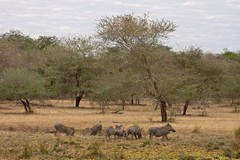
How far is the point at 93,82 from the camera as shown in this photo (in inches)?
2436

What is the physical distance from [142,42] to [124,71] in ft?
10.0

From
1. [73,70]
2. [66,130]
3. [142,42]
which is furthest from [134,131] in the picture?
[73,70]

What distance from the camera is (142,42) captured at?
41500 mm

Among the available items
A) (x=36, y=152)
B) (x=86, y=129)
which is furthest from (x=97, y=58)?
(x=36, y=152)

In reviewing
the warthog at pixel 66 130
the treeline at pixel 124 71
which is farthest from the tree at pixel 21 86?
the warthog at pixel 66 130

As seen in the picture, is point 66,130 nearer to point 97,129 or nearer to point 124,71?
point 97,129

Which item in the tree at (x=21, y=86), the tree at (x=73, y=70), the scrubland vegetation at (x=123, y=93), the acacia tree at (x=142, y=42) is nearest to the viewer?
the scrubland vegetation at (x=123, y=93)

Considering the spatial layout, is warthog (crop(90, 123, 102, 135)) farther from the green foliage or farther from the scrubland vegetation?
the green foliage

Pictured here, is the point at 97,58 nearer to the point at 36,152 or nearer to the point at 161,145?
the point at 161,145

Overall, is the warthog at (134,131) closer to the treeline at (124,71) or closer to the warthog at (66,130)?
the warthog at (66,130)

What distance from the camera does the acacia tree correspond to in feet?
135

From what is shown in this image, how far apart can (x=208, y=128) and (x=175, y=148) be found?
42.8ft

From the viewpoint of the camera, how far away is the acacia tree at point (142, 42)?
41.2 meters

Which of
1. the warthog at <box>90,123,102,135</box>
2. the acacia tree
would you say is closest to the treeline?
the acacia tree
